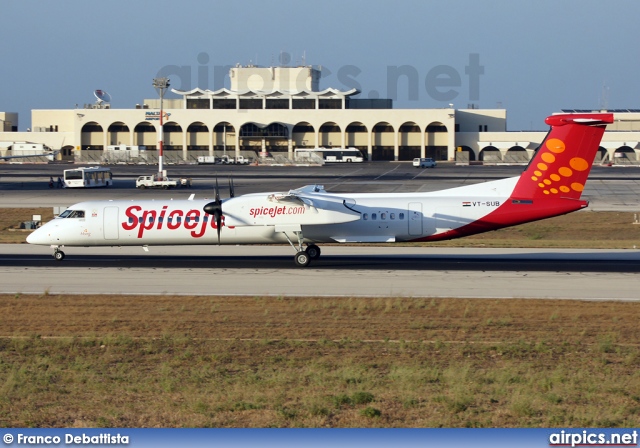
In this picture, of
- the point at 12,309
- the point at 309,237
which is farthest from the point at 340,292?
the point at 12,309

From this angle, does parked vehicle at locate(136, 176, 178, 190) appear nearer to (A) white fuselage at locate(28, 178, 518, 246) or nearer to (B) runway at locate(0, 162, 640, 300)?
(B) runway at locate(0, 162, 640, 300)

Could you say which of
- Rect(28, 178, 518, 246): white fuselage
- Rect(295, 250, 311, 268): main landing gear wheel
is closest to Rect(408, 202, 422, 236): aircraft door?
Rect(28, 178, 518, 246): white fuselage

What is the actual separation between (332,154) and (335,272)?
10458 centimetres

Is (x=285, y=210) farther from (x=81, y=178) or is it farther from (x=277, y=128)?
(x=277, y=128)

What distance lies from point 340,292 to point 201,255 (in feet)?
36.4

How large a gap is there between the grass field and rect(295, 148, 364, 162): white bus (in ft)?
356

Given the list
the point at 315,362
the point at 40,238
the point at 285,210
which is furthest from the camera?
the point at 40,238

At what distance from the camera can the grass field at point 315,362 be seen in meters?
13.0

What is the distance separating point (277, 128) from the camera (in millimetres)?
147250

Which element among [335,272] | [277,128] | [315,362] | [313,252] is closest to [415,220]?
[335,272]

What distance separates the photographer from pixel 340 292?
25.9m

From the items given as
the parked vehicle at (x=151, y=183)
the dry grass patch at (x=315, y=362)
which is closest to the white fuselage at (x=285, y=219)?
the dry grass patch at (x=315, y=362)

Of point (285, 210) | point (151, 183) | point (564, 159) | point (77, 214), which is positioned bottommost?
point (151, 183)

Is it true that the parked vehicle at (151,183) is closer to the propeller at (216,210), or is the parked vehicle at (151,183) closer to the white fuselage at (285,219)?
the white fuselage at (285,219)
